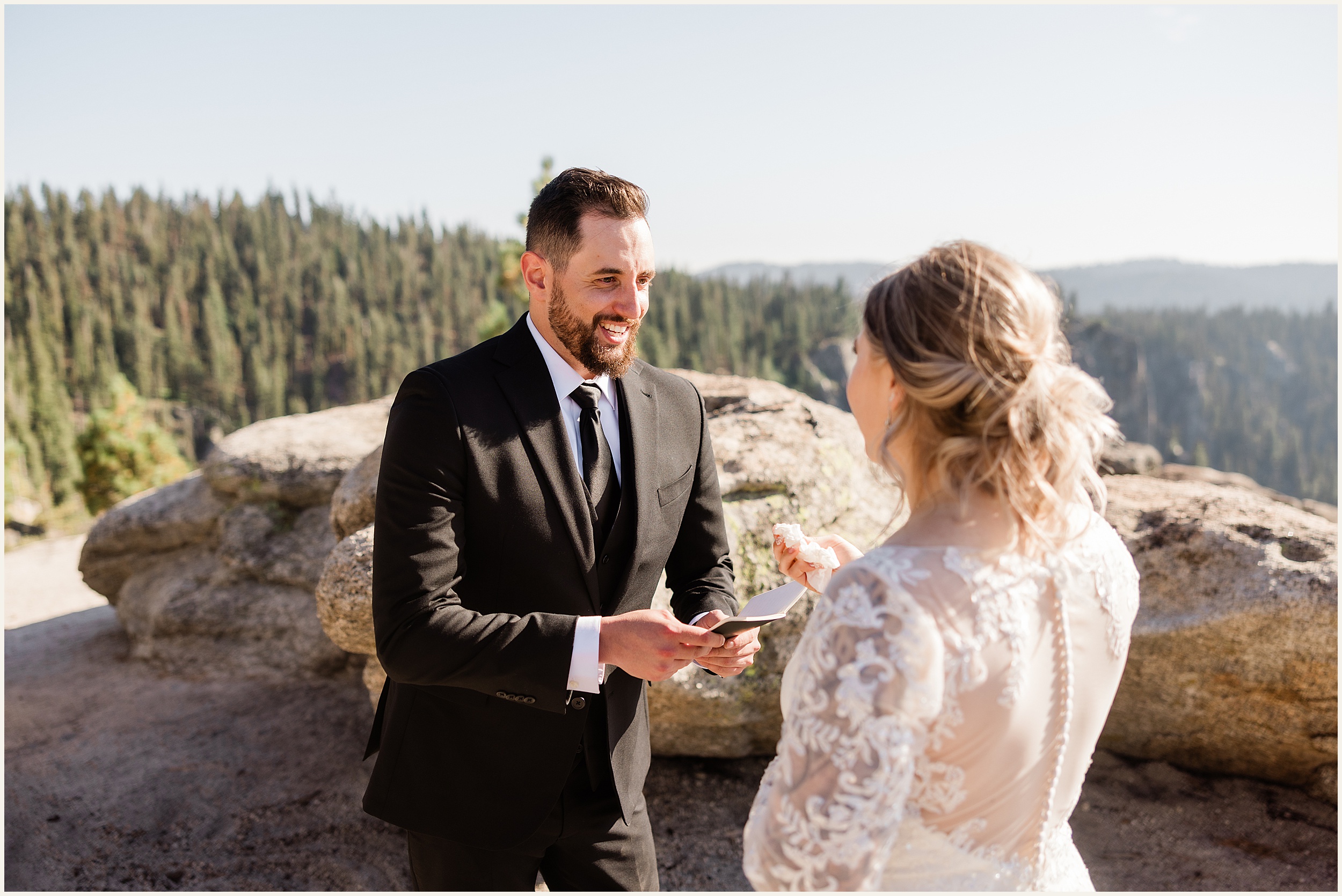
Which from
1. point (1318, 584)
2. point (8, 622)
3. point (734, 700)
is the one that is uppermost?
point (1318, 584)

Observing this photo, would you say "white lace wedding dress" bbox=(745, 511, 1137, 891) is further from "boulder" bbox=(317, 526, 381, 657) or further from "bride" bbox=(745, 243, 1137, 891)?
"boulder" bbox=(317, 526, 381, 657)

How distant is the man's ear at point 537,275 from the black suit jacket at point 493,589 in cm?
14

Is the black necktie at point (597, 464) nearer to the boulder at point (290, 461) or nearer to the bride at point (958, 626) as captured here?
the bride at point (958, 626)

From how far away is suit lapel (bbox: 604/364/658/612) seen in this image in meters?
2.71

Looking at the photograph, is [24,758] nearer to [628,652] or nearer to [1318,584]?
[628,652]

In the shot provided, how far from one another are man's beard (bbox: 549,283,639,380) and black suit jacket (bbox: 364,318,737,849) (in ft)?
0.38

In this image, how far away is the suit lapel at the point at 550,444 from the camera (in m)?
2.58

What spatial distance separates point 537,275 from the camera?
2771mm

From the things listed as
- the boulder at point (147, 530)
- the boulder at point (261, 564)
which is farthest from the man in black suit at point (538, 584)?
the boulder at point (147, 530)

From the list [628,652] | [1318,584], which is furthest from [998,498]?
[1318,584]

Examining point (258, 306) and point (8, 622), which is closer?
point (8, 622)

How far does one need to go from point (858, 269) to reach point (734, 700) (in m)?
182

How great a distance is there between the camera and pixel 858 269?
586 ft

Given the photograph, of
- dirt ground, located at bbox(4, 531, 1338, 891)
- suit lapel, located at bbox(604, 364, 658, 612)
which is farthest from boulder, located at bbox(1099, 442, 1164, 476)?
suit lapel, located at bbox(604, 364, 658, 612)
